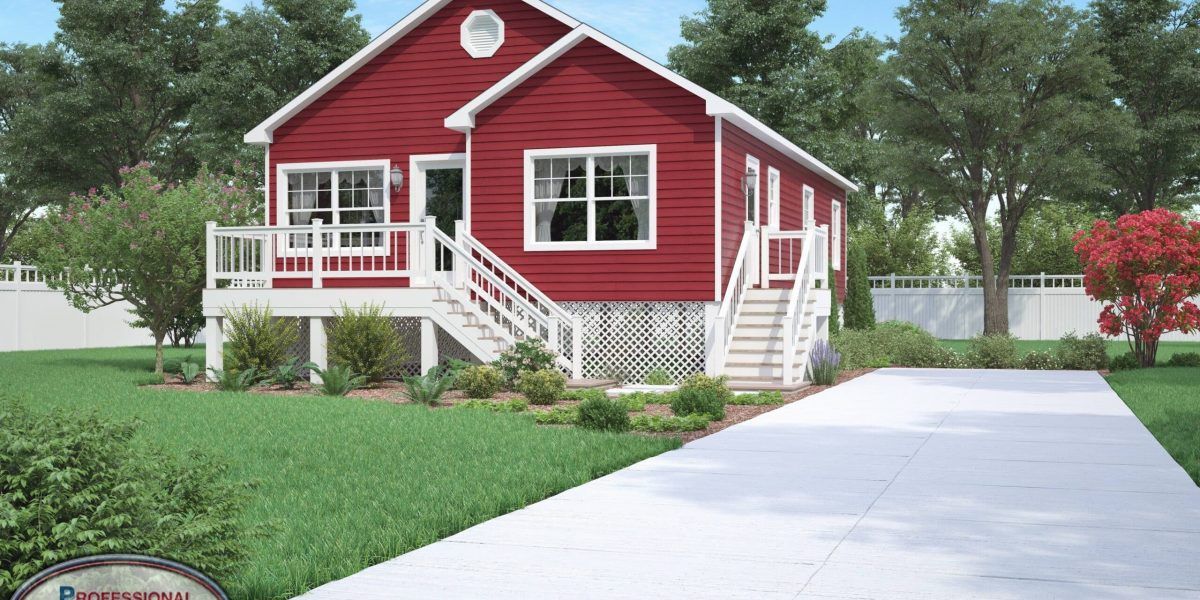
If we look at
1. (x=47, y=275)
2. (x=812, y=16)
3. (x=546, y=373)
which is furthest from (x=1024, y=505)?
(x=812, y=16)

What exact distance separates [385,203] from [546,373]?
644cm

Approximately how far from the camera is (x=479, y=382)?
14625 millimetres

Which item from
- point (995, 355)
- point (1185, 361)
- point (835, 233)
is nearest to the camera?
point (1185, 361)

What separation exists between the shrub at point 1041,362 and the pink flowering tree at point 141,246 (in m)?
14.9

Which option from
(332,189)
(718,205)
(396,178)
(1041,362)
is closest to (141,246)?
(332,189)

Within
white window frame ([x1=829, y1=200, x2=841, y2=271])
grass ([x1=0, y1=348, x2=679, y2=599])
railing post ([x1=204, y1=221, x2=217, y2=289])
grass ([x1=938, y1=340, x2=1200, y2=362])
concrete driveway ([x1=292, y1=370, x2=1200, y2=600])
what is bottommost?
concrete driveway ([x1=292, y1=370, x2=1200, y2=600])

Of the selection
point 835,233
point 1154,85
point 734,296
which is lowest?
point 734,296

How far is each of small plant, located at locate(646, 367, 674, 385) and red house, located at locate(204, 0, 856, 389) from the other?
203 millimetres

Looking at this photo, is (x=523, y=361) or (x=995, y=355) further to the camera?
(x=995, y=355)

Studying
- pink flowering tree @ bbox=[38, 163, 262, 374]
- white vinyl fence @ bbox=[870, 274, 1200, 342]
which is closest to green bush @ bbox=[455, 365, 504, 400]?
pink flowering tree @ bbox=[38, 163, 262, 374]

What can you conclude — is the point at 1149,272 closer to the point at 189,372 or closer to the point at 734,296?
the point at 734,296

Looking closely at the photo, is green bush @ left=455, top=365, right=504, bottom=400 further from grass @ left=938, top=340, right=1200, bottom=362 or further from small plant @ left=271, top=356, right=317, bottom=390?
grass @ left=938, top=340, right=1200, bottom=362

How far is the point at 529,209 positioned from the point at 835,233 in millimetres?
11581

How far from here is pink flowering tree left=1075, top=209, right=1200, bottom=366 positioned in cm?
1933
